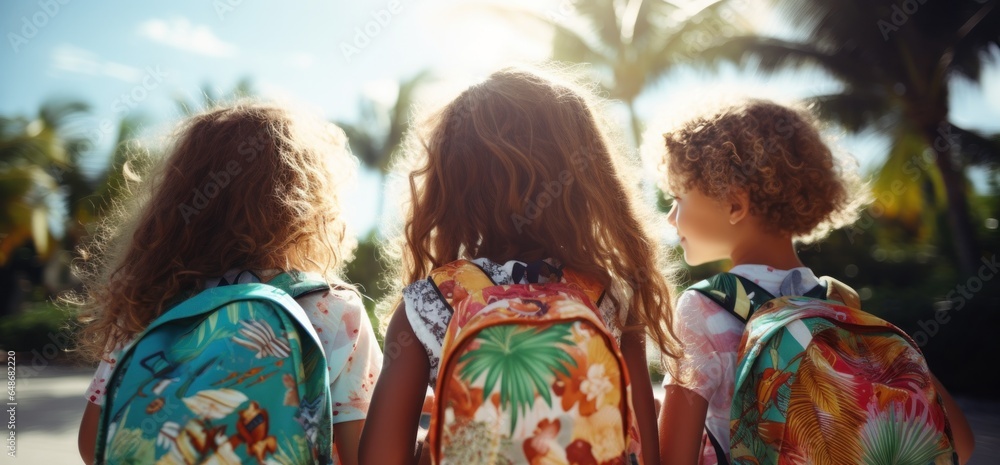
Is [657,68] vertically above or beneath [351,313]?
beneath

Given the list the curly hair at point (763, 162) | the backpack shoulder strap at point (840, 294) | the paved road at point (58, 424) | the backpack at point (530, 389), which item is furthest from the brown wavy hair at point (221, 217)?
the paved road at point (58, 424)

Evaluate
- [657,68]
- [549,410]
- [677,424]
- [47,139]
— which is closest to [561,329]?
[549,410]

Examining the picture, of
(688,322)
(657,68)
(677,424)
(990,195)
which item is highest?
(688,322)

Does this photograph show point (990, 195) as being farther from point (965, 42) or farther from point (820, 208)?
point (820, 208)

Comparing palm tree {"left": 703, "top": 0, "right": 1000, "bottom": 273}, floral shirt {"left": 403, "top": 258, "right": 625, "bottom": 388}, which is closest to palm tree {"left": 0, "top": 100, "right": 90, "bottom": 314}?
palm tree {"left": 703, "top": 0, "right": 1000, "bottom": 273}

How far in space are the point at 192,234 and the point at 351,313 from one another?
482 millimetres

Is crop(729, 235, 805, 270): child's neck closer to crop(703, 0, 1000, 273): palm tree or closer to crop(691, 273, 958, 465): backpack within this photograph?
crop(691, 273, 958, 465): backpack

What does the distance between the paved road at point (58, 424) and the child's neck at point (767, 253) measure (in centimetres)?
489

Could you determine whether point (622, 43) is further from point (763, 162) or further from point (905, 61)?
point (763, 162)

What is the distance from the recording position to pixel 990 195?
1334 cm

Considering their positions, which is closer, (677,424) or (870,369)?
(870,369)

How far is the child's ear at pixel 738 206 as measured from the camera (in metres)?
2.23

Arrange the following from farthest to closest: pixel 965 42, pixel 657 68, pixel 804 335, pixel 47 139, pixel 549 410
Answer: pixel 47 139 < pixel 657 68 < pixel 965 42 < pixel 804 335 < pixel 549 410

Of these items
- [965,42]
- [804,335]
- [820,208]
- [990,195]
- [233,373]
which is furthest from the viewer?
[990,195]
